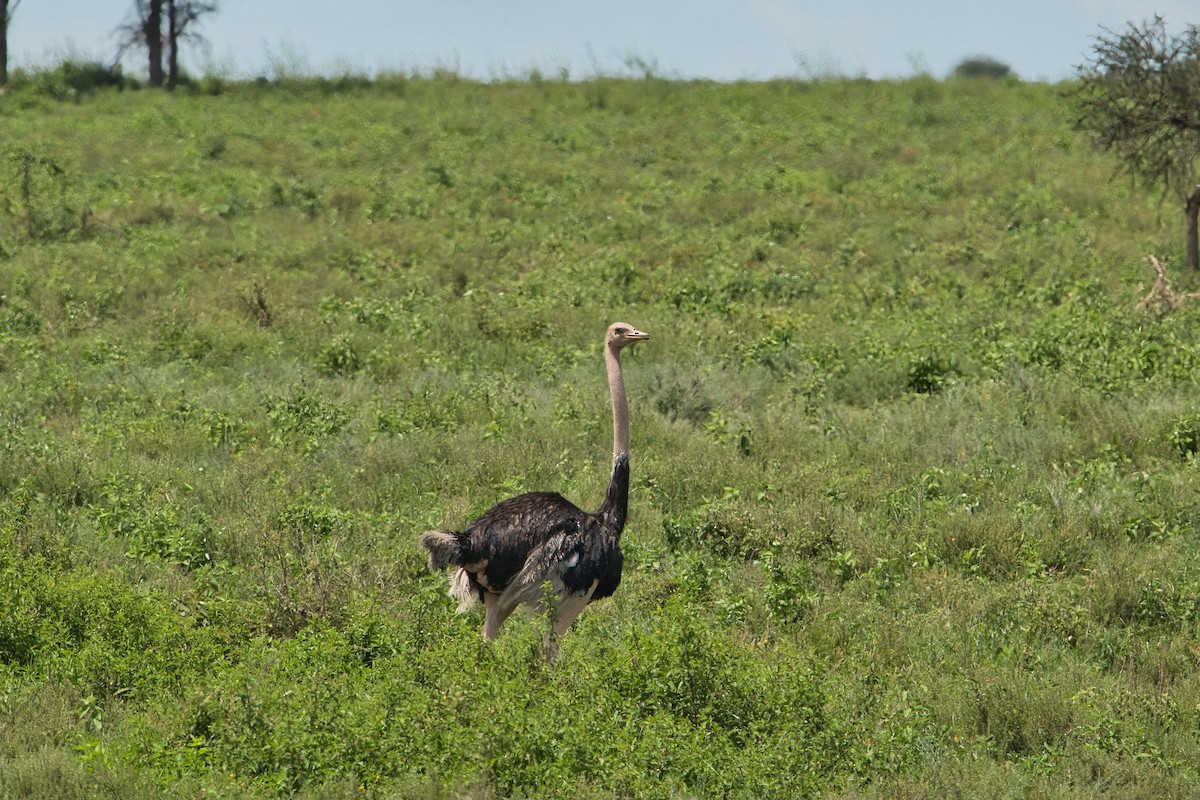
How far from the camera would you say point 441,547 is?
660 cm

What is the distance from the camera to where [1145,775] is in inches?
225

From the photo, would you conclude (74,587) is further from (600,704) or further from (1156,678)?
(1156,678)

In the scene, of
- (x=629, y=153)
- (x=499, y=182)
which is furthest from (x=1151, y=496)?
(x=629, y=153)

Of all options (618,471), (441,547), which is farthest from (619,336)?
(441,547)

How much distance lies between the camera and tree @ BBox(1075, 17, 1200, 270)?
1731 cm

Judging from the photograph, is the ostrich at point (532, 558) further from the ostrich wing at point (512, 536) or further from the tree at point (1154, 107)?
the tree at point (1154, 107)

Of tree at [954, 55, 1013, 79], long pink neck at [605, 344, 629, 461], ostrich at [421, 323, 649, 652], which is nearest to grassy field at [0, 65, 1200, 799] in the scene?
ostrich at [421, 323, 649, 652]

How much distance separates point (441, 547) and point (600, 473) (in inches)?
138

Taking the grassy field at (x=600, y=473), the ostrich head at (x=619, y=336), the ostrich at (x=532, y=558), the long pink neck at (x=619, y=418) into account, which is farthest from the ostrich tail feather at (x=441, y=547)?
the ostrich head at (x=619, y=336)

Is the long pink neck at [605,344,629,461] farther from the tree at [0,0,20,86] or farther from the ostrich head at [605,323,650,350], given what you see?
the tree at [0,0,20,86]

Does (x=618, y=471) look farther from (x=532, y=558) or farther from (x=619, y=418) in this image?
(x=532, y=558)

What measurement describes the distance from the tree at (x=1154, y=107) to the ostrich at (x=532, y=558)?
1277 cm

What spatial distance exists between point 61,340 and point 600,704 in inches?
385

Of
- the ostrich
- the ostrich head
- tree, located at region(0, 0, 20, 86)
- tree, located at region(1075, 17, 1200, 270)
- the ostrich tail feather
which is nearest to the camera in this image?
the ostrich tail feather
